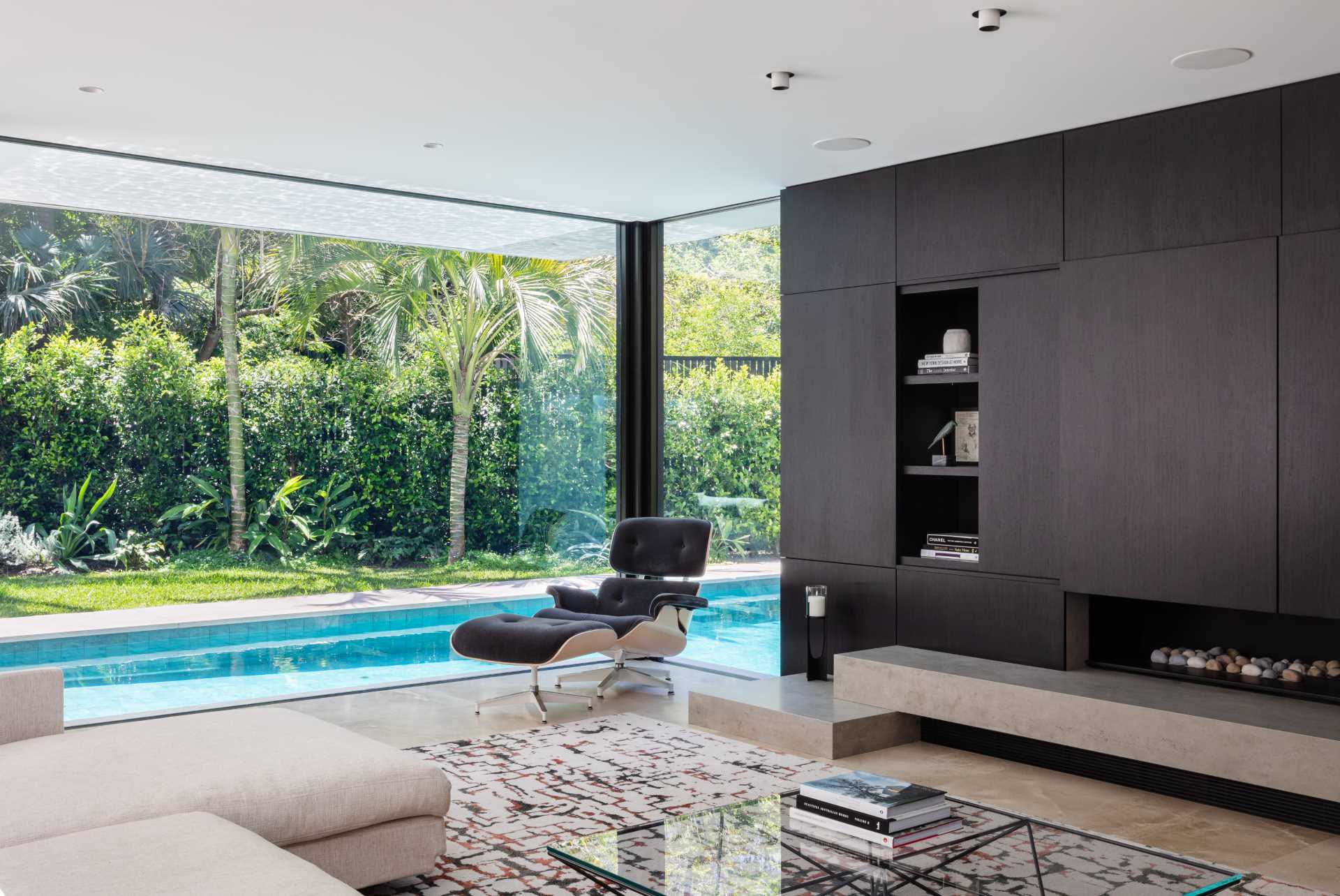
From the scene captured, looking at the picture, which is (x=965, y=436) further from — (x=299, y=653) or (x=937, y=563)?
(x=299, y=653)

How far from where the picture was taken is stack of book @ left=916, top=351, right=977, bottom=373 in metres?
5.21

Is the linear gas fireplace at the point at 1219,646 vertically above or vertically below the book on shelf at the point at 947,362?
below

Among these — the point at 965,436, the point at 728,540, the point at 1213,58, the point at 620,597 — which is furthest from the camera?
the point at 728,540

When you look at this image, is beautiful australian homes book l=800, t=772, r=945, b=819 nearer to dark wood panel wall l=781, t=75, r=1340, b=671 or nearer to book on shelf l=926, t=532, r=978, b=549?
dark wood panel wall l=781, t=75, r=1340, b=671

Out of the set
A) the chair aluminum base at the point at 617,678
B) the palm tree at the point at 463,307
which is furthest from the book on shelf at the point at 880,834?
the palm tree at the point at 463,307

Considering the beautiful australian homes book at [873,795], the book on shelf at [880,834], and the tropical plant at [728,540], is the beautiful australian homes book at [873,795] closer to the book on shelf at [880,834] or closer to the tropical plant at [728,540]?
the book on shelf at [880,834]

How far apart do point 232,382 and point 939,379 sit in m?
6.86

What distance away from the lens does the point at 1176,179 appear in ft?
14.3

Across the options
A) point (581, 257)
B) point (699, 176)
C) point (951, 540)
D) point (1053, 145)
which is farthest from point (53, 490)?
point (1053, 145)

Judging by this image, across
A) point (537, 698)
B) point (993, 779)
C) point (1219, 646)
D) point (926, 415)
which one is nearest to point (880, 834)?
point (993, 779)

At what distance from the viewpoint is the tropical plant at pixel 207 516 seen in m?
9.68

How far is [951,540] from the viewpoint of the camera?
5309mm

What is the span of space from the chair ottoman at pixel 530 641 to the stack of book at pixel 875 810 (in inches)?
97.3

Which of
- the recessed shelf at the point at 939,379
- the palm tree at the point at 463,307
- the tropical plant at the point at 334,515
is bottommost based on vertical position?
the tropical plant at the point at 334,515
